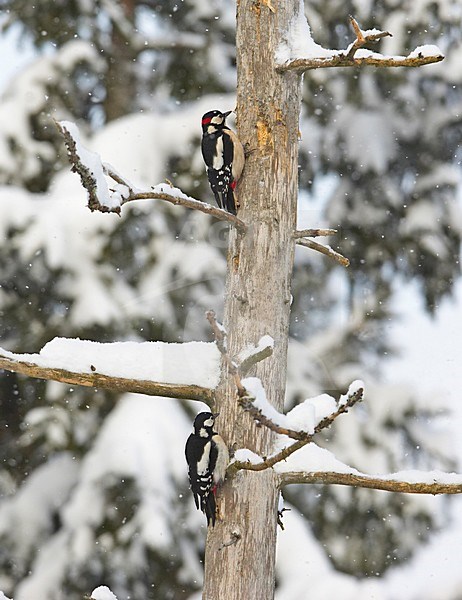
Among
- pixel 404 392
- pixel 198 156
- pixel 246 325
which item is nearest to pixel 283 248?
pixel 246 325

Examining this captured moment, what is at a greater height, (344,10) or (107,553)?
(344,10)

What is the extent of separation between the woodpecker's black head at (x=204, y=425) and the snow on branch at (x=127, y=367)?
76 millimetres

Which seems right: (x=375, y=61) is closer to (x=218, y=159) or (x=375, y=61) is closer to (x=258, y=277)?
(x=218, y=159)

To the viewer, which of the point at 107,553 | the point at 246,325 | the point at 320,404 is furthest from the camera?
the point at 107,553

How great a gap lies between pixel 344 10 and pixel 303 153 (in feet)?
3.31

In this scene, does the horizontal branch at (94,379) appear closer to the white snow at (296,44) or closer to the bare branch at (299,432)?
the bare branch at (299,432)

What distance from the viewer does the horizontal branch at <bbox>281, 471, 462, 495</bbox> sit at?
7.12 feet

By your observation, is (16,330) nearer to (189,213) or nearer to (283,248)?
(189,213)

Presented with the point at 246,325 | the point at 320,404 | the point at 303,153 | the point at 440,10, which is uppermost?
the point at 440,10

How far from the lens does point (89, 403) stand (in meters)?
5.81

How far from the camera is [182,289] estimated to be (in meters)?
5.93

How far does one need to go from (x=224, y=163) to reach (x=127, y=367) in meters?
0.56

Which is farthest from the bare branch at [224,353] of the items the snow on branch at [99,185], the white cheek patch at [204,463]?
the white cheek patch at [204,463]

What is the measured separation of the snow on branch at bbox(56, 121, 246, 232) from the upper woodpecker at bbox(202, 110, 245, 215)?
26 cm
